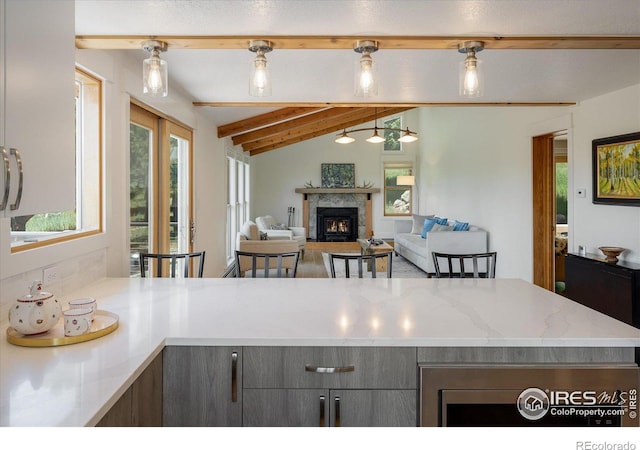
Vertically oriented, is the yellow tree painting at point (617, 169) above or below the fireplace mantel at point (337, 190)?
below

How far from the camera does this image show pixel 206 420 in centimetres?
152

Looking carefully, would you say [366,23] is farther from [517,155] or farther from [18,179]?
[517,155]

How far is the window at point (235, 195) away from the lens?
7.94 metres

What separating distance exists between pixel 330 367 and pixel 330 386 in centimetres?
7

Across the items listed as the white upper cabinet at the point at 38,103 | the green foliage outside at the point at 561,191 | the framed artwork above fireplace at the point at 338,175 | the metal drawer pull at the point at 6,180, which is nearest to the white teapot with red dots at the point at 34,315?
the white upper cabinet at the point at 38,103

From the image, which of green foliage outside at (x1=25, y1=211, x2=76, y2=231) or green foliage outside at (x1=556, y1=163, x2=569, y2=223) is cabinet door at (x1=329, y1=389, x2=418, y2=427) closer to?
green foliage outside at (x1=25, y1=211, x2=76, y2=231)

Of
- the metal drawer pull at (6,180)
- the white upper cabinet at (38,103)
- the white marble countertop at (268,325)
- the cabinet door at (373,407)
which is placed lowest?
the cabinet door at (373,407)

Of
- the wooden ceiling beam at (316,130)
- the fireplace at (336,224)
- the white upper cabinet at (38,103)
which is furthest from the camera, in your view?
the fireplace at (336,224)

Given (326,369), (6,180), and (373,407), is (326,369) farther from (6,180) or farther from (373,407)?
A: (6,180)

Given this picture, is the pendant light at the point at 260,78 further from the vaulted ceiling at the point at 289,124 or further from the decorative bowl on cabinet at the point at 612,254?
the decorative bowl on cabinet at the point at 612,254

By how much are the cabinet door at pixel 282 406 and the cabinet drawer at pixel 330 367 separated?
25 millimetres
